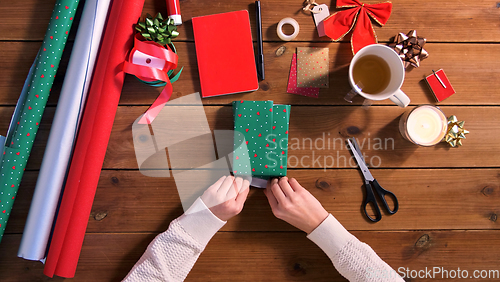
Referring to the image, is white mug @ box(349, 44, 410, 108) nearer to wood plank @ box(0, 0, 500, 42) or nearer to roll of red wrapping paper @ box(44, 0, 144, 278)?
wood plank @ box(0, 0, 500, 42)

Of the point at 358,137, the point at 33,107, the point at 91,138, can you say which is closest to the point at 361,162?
the point at 358,137

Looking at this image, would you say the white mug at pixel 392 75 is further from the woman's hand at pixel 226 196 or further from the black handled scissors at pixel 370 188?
the woman's hand at pixel 226 196

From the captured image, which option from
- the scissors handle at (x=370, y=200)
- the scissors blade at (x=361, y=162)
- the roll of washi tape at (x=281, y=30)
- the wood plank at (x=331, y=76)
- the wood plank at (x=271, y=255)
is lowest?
the wood plank at (x=271, y=255)

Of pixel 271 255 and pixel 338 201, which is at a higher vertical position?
pixel 338 201

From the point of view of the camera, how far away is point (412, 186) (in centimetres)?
80

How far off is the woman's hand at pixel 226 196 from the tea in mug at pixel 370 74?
16.1 inches

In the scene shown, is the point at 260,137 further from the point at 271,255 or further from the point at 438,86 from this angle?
the point at 438,86

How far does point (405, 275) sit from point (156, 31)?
964 millimetres

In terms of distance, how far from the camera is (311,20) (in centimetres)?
79

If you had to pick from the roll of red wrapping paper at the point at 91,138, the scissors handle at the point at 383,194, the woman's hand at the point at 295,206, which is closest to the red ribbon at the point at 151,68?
the roll of red wrapping paper at the point at 91,138

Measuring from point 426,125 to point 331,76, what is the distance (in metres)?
0.29

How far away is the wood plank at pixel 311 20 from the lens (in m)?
0.77

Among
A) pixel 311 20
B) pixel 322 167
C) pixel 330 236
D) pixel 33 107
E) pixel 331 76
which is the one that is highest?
pixel 311 20

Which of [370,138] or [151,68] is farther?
[370,138]
